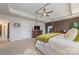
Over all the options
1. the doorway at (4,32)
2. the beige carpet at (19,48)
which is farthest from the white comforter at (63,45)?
the doorway at (4,32)

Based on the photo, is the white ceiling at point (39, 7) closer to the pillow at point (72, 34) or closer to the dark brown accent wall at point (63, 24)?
the dark brown accent wall at point (63, 24)

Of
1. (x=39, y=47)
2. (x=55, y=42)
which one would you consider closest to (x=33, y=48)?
(x=39, y=47)

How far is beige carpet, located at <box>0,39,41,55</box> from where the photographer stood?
1630 mm

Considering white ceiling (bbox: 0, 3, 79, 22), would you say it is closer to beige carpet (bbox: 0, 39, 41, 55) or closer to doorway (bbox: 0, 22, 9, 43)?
doorway (bbox: 0, 22, 9, 43)

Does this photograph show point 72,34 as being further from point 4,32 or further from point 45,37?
point 4,32

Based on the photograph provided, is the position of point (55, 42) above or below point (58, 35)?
below

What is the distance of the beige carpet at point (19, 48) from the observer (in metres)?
1.63

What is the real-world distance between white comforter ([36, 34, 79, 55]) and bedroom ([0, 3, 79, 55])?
8 centimetres

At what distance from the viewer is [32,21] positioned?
5.76ft

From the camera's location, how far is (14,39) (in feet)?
5.66

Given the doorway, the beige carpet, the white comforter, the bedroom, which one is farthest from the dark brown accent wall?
the doorway
